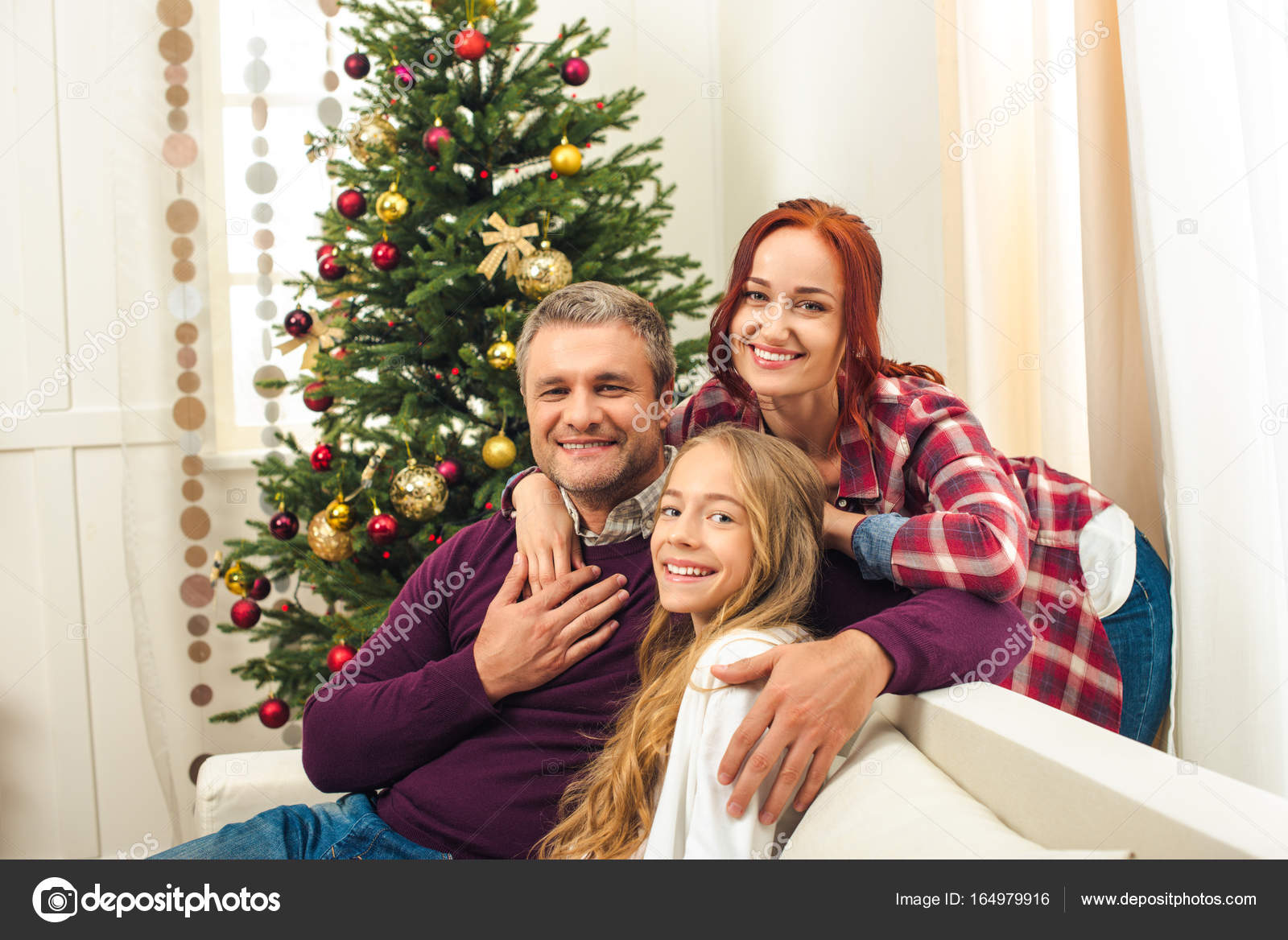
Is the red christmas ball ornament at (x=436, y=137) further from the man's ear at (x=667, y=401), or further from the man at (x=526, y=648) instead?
the man's ear at (x=667, y=401)

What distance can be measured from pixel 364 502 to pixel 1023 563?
4.71 ft

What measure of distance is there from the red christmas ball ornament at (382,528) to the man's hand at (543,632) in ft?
2.19

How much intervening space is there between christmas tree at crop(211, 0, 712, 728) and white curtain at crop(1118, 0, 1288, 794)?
42.1 inches

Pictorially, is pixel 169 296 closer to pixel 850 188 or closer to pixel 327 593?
pixel 327 593

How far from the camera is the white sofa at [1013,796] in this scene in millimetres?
694

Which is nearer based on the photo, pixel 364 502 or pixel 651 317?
pixel 651 317

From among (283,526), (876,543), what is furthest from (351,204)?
(876,543)

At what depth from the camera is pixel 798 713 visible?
3.06 ft

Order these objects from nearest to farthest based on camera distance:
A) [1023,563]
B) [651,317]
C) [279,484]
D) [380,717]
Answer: [1023,563] < [380,717] < [651,317] < [279,484]

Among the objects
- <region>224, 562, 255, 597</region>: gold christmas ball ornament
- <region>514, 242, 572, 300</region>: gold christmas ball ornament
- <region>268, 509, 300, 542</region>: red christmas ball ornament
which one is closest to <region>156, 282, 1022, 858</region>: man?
<region>514, 242, 572, 300</region>: gold christmas ball ornament

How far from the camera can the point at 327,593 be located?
7.03 feet

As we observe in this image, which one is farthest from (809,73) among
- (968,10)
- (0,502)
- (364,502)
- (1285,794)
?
(0,502)
